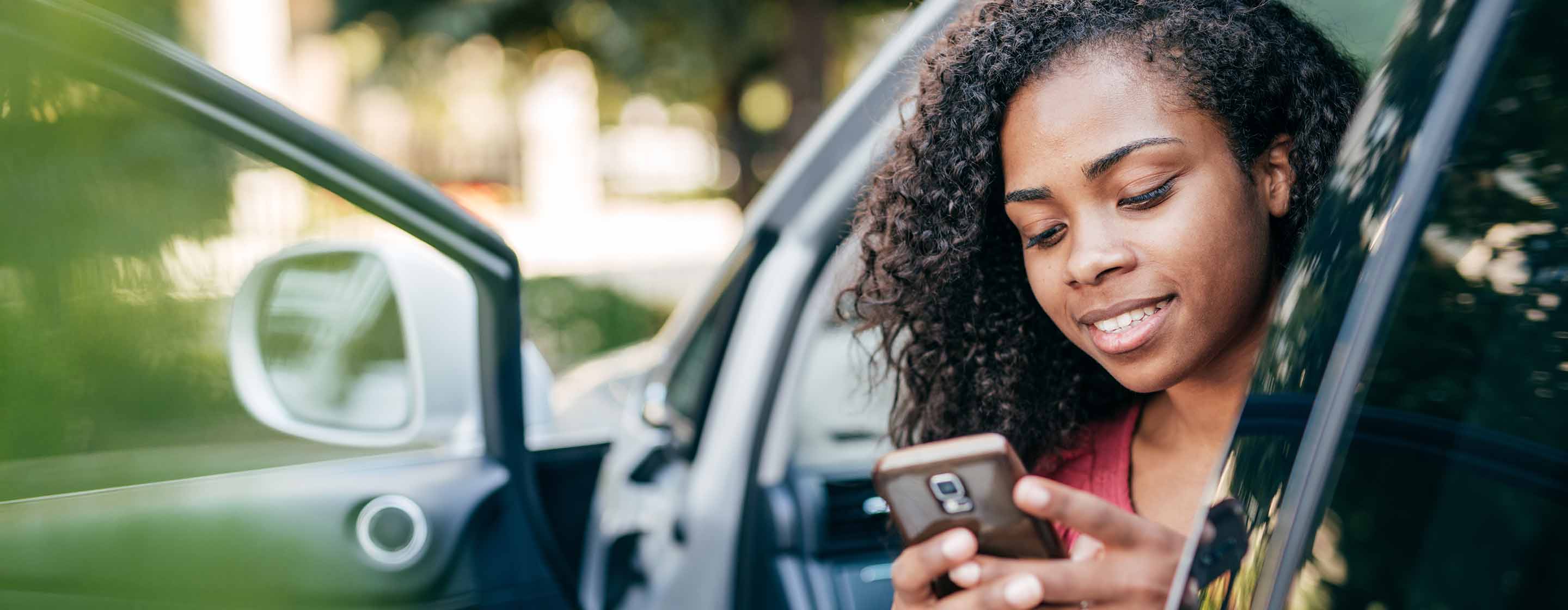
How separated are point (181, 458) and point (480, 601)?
1.59 feet

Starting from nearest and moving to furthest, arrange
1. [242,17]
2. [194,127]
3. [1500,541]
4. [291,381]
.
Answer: [1500,541] → [194,127] → [291,381] → [242,17]

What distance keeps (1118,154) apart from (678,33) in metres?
9.55

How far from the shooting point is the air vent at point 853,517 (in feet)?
7.26

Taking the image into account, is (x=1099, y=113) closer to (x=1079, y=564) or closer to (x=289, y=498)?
(x=1079, y=564)

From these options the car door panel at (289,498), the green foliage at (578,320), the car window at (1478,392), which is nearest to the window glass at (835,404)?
the car door panel at (289,498)

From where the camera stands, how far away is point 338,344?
2.22 m

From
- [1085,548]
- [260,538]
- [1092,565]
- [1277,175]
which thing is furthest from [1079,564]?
[260,538]

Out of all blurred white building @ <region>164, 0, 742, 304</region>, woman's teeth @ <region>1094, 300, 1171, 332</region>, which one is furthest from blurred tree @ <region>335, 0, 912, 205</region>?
woman's teeth @ <region>1094, 300, 1171, 332</region>

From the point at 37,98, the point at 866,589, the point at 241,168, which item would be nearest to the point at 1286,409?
the point at 866,589

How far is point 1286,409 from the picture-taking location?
1.00 metres

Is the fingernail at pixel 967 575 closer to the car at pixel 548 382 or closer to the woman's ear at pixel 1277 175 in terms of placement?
the car at pixel 548 382

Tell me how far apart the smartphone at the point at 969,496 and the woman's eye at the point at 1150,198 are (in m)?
0.35

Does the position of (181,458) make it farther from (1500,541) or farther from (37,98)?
(1500,541)

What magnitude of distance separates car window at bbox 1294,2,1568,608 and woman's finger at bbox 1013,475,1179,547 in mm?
223
